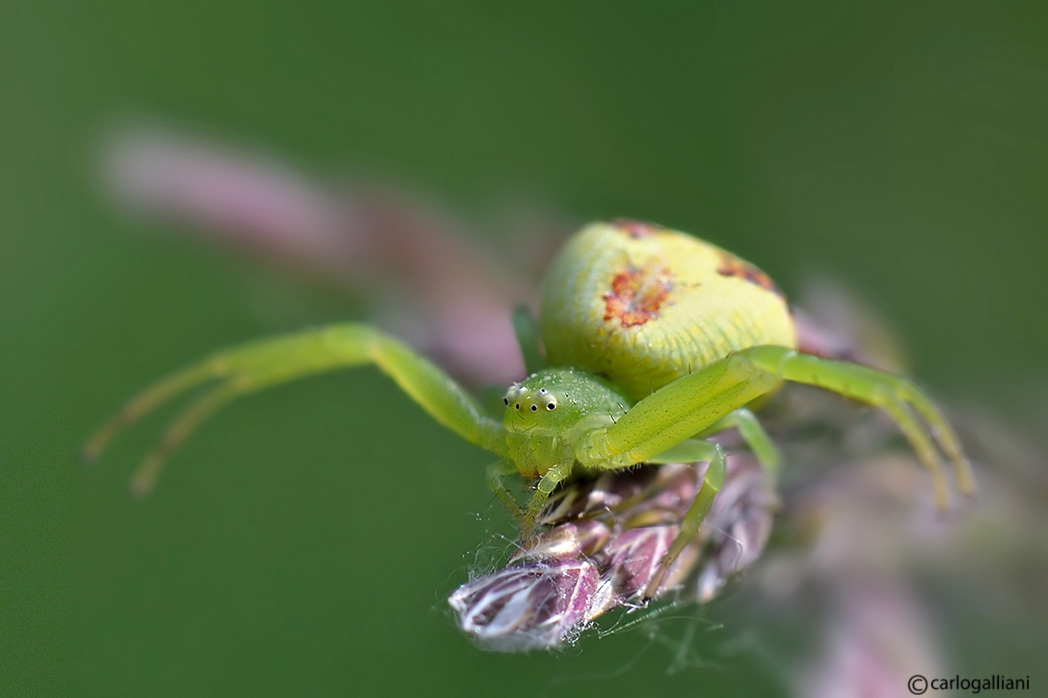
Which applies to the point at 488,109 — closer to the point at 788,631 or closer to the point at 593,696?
the point at 593,696

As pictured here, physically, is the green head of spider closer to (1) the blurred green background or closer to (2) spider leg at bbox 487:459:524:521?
(2) spider leg at bbox 487:459:524:521

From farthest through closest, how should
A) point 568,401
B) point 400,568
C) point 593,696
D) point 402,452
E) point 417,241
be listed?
point 402,452 < point 400,568 < point 593,696 < point 417,241 < point 568,401

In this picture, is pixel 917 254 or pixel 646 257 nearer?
pixel 646 257

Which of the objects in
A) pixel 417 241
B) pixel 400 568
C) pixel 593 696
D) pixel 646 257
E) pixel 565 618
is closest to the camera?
pixel 565 618

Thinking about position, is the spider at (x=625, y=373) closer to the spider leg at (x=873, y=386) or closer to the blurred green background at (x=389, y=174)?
the spider leg at (x=873, y=386)

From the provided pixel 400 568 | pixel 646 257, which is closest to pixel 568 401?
pixel 646 257

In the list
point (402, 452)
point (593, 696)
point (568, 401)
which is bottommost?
point (593, 696)

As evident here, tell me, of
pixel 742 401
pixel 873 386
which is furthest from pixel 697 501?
pixel 873 386
